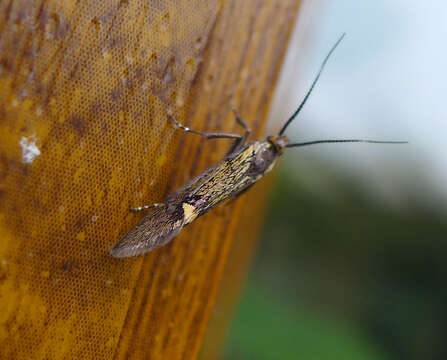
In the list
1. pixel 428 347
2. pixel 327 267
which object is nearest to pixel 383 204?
pixel 327 267

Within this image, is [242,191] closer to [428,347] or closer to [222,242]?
[222,242]

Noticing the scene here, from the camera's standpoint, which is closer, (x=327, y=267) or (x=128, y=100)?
(x=128, y=100)

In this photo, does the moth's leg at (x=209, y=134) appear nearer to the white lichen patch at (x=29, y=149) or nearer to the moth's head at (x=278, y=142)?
the moth's head at (x=278, y=142)

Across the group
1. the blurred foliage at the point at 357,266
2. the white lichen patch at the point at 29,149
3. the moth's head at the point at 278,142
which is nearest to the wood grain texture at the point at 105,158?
the white lichen patch at the point at 29,149

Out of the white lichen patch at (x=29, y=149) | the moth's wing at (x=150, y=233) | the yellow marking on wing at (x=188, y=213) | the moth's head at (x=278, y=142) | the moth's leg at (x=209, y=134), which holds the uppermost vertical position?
the moth's head at (x=278, y=142)

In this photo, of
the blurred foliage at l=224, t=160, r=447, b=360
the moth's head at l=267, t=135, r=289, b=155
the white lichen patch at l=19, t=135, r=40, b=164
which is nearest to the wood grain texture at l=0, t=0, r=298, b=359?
the white lichen patch at l=19, t=135, r=40, b=164

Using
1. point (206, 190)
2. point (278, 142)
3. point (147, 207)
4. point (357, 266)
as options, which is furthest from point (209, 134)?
point (357, 266)

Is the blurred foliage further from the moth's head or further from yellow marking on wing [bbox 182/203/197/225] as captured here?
yellow marking on wing [bbox 182/203/197/225]
